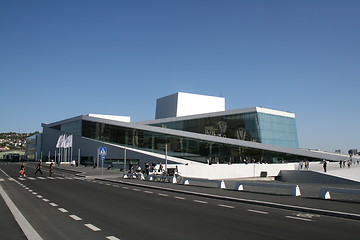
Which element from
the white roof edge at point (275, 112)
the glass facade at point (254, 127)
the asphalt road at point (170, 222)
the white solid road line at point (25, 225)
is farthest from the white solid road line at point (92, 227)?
the white roof edge at point (275, 112)

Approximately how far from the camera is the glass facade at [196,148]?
51.0m

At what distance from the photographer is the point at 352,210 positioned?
11.7 metres

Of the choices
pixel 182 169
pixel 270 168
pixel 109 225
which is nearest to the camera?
pixel 109 225

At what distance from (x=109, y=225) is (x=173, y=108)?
2774 inches

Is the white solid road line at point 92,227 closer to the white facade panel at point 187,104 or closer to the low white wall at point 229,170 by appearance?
the low white wall at point 229,170

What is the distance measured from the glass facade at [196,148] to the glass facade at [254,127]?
1.11ft

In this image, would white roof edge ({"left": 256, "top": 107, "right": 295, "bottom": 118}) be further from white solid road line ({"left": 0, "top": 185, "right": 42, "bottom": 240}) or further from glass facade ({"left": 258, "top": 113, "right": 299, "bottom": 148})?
white solid road line ({"left": 0, "top": 185, "right": 42, "bottom": 240})

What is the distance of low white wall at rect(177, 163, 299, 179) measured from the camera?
3734 cm

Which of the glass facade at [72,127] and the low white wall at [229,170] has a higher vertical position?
the glass facade at [72,127]

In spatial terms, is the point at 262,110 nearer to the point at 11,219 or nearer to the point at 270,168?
the point at 270,168

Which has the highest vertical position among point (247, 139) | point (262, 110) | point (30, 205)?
point (262, 110)

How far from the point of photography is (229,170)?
138ft

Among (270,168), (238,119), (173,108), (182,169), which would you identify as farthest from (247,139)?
(173,108)

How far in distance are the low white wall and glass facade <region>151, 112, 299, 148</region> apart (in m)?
9.33
